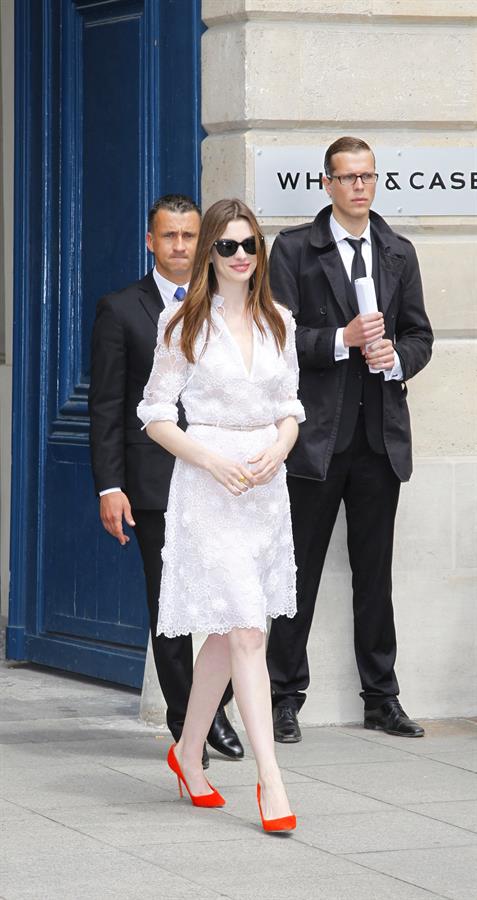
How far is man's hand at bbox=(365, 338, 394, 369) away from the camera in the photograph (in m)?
7.07

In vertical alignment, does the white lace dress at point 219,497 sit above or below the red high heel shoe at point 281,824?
above

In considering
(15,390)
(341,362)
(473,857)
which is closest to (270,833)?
(473,857)

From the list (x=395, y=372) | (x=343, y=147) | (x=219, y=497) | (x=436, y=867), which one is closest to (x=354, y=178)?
(x=343, y=147)

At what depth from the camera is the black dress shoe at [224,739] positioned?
22.3 ft

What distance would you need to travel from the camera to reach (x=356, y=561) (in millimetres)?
7531

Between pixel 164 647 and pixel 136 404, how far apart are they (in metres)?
0.84

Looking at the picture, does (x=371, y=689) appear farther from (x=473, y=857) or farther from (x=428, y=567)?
(x=473, y=857)

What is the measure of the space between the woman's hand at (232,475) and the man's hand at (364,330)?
1.41 m

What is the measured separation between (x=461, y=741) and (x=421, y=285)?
5.74ft

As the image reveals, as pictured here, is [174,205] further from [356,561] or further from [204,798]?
[204,798]

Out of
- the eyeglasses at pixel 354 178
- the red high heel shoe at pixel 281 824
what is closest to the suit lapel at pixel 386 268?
the eyeglasses at pixel 354 178

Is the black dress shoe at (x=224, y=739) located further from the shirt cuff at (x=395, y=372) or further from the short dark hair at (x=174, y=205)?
the short dark hair at (x=174, y=205)

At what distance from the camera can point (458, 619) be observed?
7812 mm

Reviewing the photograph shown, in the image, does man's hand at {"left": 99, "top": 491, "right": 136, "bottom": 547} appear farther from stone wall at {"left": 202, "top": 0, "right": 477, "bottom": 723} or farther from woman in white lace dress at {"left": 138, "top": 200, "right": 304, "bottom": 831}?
stone wall at {"left": 202, "top": 0, "right": 477, "bottom": 723}
